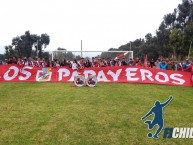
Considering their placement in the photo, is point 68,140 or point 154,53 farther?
point 154,53

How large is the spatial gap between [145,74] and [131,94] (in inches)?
231

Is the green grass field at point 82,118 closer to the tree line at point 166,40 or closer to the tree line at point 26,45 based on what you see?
the tree line at point 166,40

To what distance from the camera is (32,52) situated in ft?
264

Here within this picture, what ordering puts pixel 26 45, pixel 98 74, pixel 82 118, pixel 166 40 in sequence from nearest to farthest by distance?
pixel 82 118 < pixel 98 74 < pixel 166 40 < pixel 26 45

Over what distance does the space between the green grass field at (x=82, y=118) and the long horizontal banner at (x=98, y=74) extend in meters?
5.79

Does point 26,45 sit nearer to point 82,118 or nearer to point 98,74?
point 98,74

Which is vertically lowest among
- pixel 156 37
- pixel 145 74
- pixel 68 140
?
pixel 68 140

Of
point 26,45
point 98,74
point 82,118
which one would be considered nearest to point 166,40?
point 26,45

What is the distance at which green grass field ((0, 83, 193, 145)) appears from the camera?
6.83m

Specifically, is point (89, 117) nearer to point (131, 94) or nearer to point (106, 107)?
point (106, 107)

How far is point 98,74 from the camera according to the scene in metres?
19.6

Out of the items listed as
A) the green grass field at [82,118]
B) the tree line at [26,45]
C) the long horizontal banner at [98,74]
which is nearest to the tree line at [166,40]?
the tree line at [26,45]

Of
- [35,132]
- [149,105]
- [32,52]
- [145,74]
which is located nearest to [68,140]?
[35,132]

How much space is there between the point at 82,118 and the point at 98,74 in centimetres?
1097
